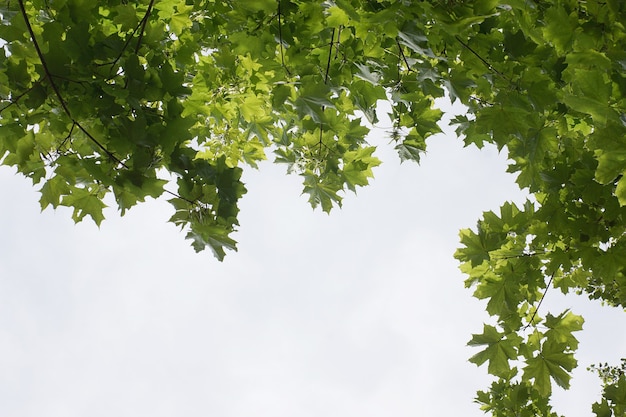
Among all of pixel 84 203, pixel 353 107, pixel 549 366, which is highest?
pixel 353 107

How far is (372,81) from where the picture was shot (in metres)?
2.70

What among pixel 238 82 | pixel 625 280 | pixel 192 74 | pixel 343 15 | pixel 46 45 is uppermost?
pixel 192 74

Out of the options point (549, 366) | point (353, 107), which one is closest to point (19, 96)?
point (353, 107)

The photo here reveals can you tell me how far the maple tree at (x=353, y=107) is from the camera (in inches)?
79.0

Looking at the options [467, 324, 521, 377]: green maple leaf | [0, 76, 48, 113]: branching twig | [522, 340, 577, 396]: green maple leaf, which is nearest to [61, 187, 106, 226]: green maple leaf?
[0, 76, 48, 113]: branching twig

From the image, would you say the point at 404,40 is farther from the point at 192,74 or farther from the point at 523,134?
the point at 192,74

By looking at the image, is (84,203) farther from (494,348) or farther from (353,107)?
(494,348)

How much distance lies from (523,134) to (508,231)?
2.24ft

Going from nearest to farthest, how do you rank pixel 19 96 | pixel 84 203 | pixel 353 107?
pixel 19 96
pixel 84 203
pixel 353 107

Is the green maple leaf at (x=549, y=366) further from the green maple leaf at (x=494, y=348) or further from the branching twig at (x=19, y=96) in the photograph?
the branching twig at (x=19, y=96)

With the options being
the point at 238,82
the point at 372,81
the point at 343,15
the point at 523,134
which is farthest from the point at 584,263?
the point at 238,82

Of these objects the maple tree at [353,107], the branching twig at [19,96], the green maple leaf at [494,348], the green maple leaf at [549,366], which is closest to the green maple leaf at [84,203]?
the maple tree at [353,107]

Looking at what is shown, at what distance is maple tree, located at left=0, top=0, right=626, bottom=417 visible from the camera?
2.01 metres

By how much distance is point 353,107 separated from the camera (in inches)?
139
